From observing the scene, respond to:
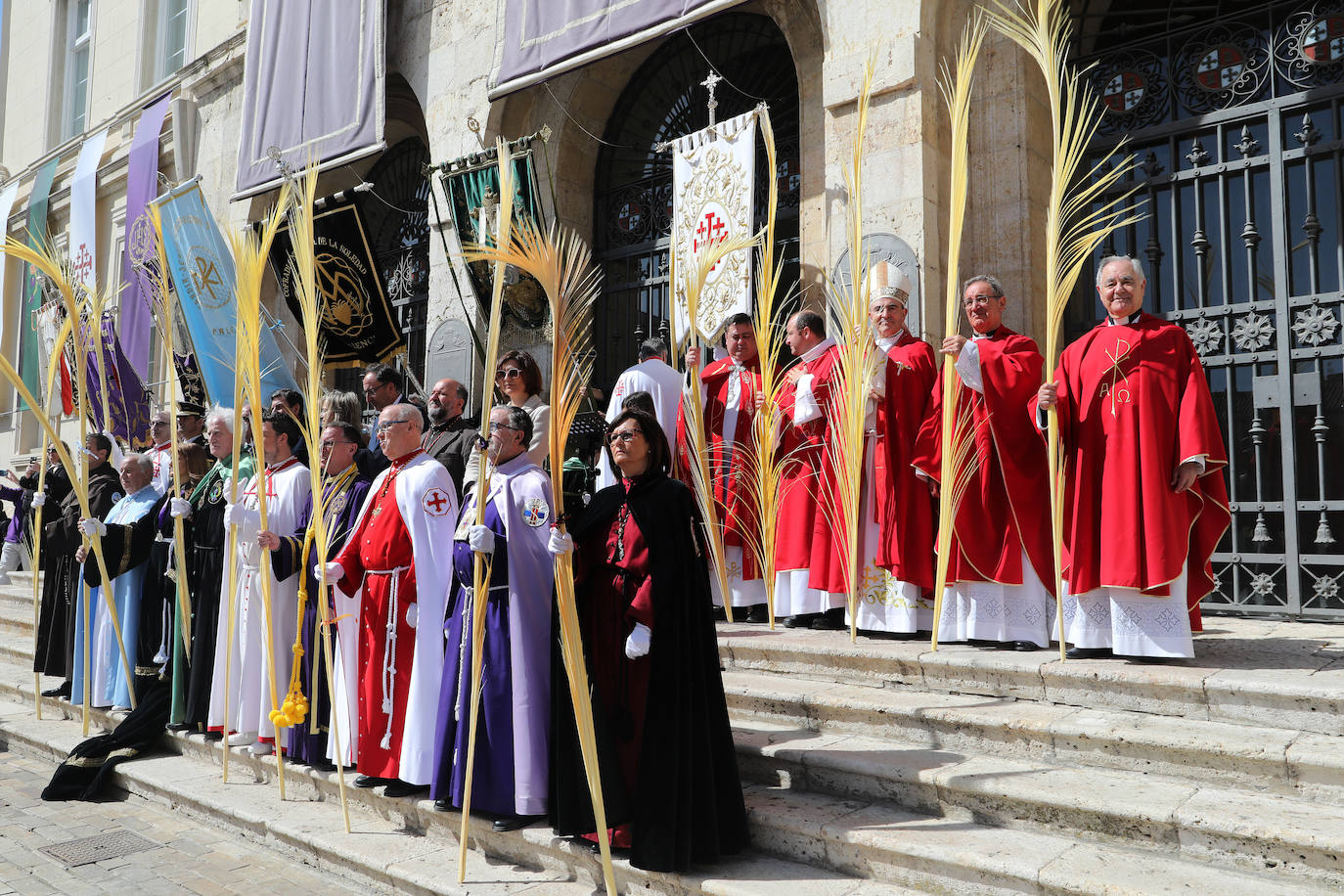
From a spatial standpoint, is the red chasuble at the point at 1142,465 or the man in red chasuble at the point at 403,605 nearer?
the red chasuble at the point at 1142,465

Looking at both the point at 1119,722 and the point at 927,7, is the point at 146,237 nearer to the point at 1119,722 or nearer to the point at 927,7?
the point at 927,7

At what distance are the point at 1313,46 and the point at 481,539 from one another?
18.4ft

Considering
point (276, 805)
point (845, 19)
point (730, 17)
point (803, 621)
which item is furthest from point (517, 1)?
point (276, 805)

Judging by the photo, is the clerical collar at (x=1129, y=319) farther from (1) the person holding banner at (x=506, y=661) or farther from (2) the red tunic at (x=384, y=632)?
(2) the red tunic at (x=384, y=632)

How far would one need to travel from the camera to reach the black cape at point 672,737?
3.29m

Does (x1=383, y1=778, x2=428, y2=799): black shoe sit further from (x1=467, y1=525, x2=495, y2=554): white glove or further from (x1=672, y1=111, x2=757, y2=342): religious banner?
(x1=672, y1=111, x2=757, y2=342): religious banner

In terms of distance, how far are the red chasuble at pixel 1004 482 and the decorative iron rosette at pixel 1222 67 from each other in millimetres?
2558

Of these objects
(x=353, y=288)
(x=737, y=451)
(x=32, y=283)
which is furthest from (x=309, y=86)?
(x=32, y=283)

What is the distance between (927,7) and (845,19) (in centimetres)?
57

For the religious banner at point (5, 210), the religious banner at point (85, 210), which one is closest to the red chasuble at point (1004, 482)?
the religious banner at point (85, 210)

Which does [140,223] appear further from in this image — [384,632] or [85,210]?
[384,632]

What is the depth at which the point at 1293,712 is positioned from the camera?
135 inches

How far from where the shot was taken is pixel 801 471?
5625mm

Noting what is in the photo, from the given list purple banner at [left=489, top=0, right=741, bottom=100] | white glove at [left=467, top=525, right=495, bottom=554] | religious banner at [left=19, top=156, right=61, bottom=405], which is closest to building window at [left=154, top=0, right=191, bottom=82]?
religious banner at [left=19, top=156, right=61, bottom=405]
